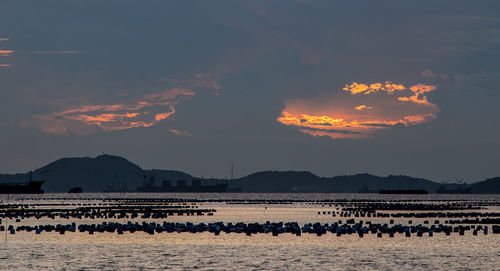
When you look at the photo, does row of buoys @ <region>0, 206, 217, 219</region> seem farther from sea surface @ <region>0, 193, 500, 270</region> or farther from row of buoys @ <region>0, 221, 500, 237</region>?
sea surface @ <region>0, 193, 500, 270</region>

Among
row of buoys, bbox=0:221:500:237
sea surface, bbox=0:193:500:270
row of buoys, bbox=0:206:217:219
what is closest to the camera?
sea surface, bbox=0:193:500:270

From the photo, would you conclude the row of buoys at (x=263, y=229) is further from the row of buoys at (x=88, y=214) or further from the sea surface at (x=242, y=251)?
the row of buoys at (x=88, y=214)

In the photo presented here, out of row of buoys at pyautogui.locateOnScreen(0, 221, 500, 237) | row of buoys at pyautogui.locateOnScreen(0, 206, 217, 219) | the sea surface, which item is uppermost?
row of buoys at pyautogui.locateOnScreen(0, 206, 217, 219)

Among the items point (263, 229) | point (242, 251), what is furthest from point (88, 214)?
point (242, 251)

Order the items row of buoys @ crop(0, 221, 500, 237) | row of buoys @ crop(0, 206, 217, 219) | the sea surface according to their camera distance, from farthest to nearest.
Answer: row of buoys @ crop(0, 206, 217, 219), row of buoys @ crop(0, 221, 500, 237), the sea surface

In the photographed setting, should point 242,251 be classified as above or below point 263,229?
below

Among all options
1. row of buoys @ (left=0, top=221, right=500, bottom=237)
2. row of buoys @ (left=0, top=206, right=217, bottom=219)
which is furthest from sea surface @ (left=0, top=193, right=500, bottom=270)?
row of buoys @ (left=0, top=206, right=217, bottom=219)

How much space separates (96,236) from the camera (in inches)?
2574

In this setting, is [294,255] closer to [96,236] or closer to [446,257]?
[446,257]

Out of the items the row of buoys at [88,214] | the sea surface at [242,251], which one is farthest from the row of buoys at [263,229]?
the row of buoys at [88,214]

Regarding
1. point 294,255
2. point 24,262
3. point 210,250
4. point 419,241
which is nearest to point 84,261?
point 24,262

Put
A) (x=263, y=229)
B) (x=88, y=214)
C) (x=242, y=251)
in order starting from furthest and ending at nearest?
(x=88, y=214), (x=263, y=229), (x=242, y=251)

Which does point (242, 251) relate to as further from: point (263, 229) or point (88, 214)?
point (88, 214)

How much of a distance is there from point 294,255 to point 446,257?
33.7 ft
